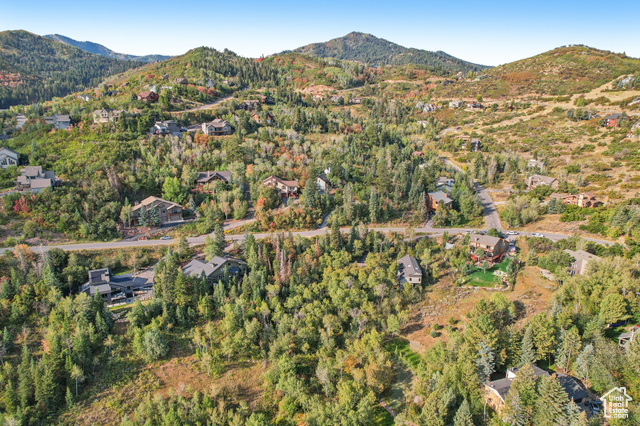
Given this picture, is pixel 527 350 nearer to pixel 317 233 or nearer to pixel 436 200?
pixel 317 233

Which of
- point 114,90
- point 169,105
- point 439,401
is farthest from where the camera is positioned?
point 114,90

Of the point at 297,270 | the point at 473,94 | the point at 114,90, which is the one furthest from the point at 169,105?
the point at 473,94

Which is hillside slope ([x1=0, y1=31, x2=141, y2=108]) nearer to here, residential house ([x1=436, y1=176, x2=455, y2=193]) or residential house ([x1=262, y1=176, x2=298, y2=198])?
residential house ([x1=262, y1=176, x2=298, y2=198])

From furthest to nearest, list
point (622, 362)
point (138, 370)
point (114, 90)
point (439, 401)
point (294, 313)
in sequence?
1. point (114, 90)
2. point (294, 313)
3. point (138, 370)
4. point (622, 362)
5. point (439, 401)

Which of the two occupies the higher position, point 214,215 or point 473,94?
point 473,94

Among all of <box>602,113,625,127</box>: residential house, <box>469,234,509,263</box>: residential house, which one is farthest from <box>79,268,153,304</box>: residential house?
<box>602,113,625,127</box>: residential house

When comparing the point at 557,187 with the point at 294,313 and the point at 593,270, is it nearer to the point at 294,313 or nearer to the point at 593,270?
the point at 593,270
